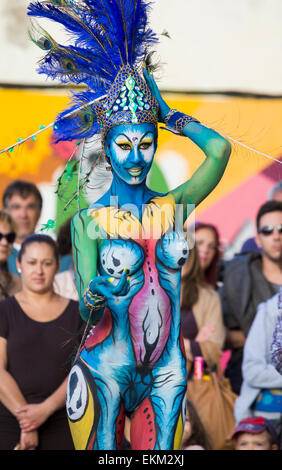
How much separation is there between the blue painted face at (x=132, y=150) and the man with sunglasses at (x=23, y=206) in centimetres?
251

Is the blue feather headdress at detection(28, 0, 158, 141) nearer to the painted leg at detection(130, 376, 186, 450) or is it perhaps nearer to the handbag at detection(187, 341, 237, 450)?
the painted leg at detection(130, 376, 186, 450)

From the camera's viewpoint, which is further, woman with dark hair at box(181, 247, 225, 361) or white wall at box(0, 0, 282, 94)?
white wall at box(0, 0, 282, 94)

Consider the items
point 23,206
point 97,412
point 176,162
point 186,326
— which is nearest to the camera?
point 97,412

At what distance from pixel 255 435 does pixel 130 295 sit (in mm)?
2057

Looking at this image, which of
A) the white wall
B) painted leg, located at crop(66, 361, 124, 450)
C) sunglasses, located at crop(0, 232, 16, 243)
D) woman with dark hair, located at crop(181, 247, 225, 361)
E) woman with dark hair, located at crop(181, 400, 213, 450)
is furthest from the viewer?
the white wall

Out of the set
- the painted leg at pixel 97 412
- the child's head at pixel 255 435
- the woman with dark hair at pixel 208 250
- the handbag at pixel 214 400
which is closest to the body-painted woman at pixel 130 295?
the painted leg at pixel 97 412

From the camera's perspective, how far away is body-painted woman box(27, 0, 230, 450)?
3.52 m

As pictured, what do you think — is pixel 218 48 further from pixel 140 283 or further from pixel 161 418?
pixel 161 418

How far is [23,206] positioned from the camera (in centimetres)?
609

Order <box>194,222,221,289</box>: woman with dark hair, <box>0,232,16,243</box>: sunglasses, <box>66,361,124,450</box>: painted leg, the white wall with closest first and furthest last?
1. <box>66,361,124,450</box>: painted leg
2. <box>0,232,16,243</box>: sunglasses
3. <box>194,222,221,289</box>: woman with dark hair
4. the white wall

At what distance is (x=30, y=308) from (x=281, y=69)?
3.77 metres

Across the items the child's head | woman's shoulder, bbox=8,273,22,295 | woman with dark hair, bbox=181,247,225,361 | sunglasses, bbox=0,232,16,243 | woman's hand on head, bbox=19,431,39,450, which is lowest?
the child's head

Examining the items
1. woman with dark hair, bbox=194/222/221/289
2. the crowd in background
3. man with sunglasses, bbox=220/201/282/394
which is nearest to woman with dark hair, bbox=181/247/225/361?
the crowd in background


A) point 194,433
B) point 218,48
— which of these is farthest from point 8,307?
point 218,48
